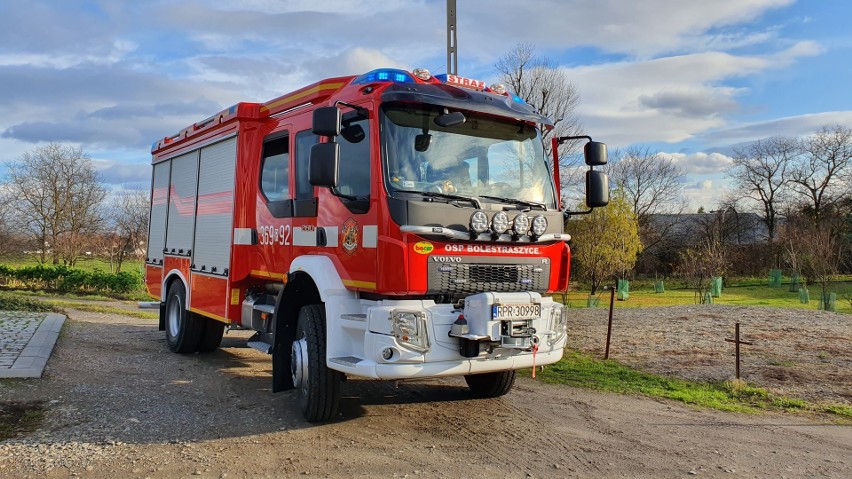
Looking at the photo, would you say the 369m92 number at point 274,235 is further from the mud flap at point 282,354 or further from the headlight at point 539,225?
the headlight at point 539,225

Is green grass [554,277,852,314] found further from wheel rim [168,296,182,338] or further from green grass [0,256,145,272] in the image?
green grass [0,256,145,272]

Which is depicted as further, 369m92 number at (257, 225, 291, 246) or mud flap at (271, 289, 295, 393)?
369m92 number at (257, 225, 291, 246)

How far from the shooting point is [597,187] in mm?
6438

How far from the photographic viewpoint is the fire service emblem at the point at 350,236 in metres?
5.37

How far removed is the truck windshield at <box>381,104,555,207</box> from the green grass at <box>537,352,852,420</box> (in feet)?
9.92

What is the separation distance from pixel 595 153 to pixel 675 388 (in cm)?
326

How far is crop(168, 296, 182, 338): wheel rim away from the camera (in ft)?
30.5

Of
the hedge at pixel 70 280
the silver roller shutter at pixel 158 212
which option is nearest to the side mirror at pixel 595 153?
the silver roller shutter at pixel 158 212

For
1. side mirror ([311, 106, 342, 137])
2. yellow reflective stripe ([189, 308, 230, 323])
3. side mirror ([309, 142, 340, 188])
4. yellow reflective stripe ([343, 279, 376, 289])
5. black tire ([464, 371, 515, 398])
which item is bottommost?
black tire ([464, 371, 515, 398])

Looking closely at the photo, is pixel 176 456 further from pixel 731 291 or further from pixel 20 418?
pixel 731 291

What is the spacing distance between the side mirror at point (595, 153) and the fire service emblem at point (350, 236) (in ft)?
8.72

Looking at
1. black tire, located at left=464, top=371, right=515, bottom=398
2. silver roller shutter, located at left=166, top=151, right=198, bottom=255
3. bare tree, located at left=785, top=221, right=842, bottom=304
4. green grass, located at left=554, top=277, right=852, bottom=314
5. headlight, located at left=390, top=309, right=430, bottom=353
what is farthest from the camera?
green grass, located at left=554, top=277, right=852, bottom=314

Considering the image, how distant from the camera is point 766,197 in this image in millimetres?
56281

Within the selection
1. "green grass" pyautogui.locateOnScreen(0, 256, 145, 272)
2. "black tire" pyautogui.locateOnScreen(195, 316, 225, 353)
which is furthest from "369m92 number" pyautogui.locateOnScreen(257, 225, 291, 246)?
"green grass" pyautogui.locateOnScreen(0, 256, 145, 272)
